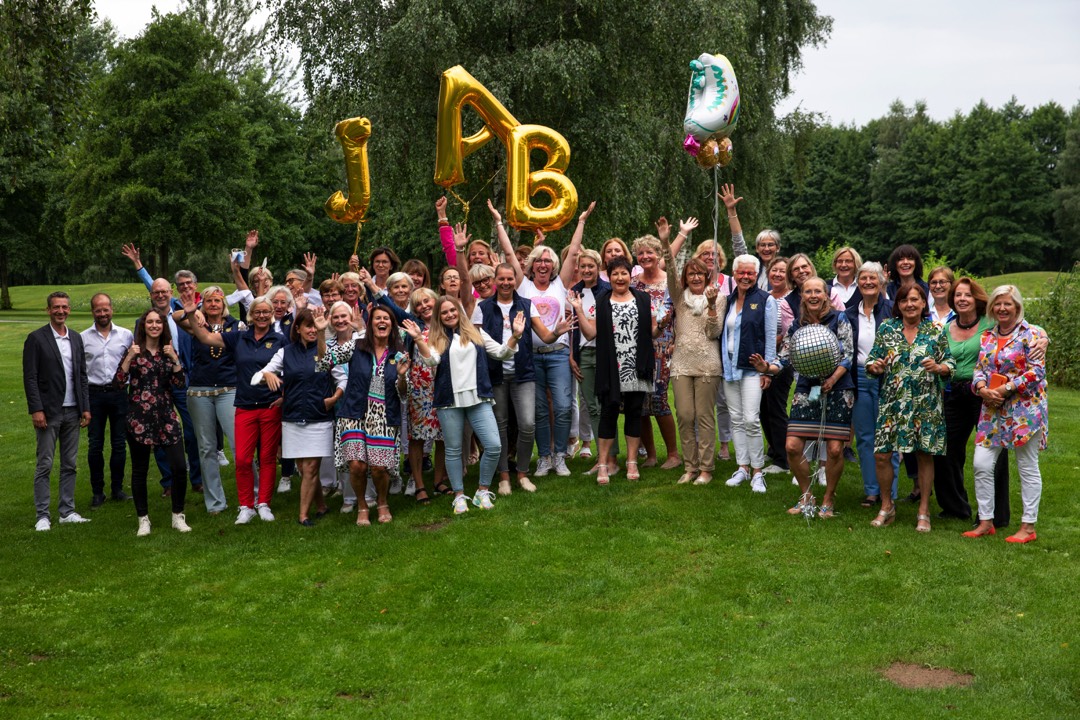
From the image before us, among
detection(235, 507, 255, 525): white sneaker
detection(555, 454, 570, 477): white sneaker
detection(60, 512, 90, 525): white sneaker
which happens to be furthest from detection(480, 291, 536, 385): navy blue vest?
detection(60, 512, 90, 525): white sneaker

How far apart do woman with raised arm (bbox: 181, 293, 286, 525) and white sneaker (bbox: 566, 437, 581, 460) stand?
315 centimetres

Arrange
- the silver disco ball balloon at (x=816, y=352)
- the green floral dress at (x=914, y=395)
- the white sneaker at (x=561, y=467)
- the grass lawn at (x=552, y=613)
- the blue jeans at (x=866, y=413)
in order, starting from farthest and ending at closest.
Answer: the white sneaker at (x=561, y=467)
the blue jeans at (x=866, y=413)
the silver disco ball balloon at (x=816, y=352)
the green floral dress at (x=914, y=395)
the grass lawn at (x=552, y=613)

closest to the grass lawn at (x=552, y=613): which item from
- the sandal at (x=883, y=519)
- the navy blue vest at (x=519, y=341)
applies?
the sandal at (x=883, y=519)

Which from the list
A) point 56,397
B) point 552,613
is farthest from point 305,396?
point 552,613

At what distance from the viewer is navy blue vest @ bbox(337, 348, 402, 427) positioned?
340 inches

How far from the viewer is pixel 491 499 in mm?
9109

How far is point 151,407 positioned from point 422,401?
2373mm

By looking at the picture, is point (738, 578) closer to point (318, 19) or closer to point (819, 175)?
point (318, 19)

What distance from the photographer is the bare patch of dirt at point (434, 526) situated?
8.56 metres

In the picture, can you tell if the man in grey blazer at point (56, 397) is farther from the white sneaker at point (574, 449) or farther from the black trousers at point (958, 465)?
the black trousers at point (958, 465)

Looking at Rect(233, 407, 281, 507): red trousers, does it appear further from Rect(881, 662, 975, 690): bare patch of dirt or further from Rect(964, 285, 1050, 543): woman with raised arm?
Rect(964, 285, 1050, 543): woman with raised arm

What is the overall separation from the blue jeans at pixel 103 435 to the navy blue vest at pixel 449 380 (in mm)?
3559

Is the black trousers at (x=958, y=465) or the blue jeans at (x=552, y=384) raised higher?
the blue jeans at (x=552, y=384)

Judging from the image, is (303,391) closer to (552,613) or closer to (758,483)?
(552,613)
